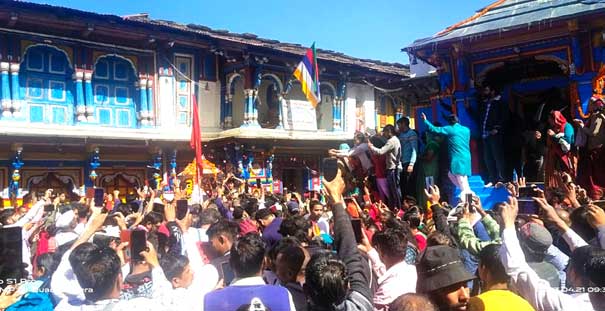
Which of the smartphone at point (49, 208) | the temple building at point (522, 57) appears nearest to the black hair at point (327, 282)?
the smartphone at point (49, 208)

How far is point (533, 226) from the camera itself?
3.97 m

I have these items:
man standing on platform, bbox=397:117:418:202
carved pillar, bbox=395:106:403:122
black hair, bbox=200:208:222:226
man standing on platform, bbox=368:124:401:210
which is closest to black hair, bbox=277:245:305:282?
black hair, bbox=200:208:222:226

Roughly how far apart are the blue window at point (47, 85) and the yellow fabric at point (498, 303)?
56.2ft

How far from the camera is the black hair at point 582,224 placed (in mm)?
4516

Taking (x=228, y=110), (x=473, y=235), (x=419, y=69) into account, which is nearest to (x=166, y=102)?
(x=228, y=110)

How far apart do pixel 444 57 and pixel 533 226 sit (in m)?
9.08

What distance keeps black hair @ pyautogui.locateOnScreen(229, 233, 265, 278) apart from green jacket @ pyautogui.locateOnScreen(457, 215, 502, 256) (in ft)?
5.49

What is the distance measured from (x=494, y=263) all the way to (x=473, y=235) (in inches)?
43.2

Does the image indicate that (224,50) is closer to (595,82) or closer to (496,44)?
(496,44)

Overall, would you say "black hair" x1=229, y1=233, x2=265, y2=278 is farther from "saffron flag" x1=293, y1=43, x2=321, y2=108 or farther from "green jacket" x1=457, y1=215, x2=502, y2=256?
"saffron flag" x1=293, y1=43, x2=321, y2=108

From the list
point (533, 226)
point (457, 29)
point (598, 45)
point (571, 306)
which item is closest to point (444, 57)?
point (457, 29)

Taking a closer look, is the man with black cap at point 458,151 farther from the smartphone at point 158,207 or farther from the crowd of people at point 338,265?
the smartphone at point 158,207

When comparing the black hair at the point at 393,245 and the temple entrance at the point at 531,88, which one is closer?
the black hair at the point at 393,245

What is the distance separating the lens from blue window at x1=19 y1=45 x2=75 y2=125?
1688cm
